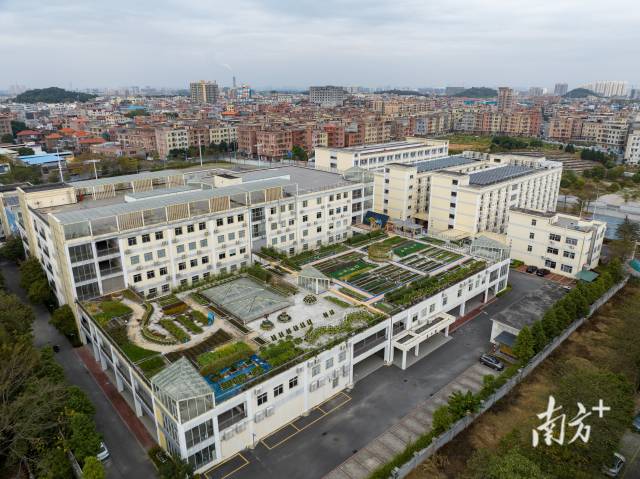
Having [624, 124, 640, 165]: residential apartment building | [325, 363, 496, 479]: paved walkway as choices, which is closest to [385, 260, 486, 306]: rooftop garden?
[325, 363, 496, 479]: paved walkway

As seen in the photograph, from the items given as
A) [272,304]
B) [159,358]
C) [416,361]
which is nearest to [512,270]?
[416,361]

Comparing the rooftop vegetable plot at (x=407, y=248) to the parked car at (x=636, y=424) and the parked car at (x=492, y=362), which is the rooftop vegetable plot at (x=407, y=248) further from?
the parked car at (x=636, y=424)

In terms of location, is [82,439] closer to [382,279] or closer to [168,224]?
[168,224]

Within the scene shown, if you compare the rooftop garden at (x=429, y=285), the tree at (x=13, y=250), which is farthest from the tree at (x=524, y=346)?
the tree at (x=13, y=250)

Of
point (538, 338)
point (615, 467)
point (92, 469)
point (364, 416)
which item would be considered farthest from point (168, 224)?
point (615, 467)

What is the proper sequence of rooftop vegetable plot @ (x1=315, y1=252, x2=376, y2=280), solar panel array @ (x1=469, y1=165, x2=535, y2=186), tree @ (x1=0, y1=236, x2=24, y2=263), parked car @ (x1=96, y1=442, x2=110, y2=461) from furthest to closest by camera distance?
1. solar panel array @ (x1=469, y1=165, x2=535, y2=186)
2. tree @ (x1=0, y1=236, x2=24, y2=263)
3. rooftop vegetable plot @ (x1=315, y1=252, x2=376, y2=280)
4. parked car @ (x1=96, y1=442, x2=110, y2=461)

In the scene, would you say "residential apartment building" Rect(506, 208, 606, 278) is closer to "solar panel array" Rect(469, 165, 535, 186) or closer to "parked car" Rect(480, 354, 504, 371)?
"solar panel array" Rect(469, 165, 535, 186)
